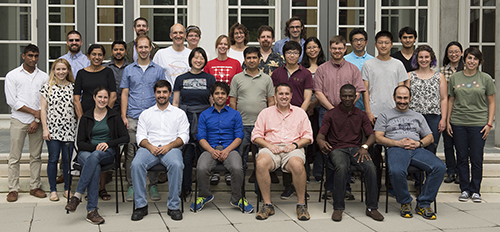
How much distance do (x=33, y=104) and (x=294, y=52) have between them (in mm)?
2992

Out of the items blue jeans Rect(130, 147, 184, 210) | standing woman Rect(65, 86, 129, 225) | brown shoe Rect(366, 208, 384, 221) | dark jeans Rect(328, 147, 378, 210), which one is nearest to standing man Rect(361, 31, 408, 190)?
dark jeans Rect(328, 147, 378, 210)

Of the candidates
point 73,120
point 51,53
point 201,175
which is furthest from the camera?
point 51,53

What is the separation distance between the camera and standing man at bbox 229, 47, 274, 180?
5012mm

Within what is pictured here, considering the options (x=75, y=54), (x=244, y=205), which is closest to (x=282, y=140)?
(x=244, y=205)

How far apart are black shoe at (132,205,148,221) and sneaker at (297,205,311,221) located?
1495 millimetres

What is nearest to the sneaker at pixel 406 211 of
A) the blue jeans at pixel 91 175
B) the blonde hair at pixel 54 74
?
the blue jeans at pixel 91 175

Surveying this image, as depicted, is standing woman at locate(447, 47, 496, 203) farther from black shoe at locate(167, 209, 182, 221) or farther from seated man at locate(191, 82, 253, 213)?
black shoe at locate(167, 209, 182, 221)

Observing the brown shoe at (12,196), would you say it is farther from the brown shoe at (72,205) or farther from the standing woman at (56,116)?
the brown shoe at (72,205)

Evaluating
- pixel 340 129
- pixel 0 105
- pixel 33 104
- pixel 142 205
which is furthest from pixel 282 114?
pixel 0 105

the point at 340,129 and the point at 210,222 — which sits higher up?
the point at 340,129

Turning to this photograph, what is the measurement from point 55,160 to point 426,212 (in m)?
3.94

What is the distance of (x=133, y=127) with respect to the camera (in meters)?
5.12

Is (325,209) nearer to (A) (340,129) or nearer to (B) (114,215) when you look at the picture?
(A) (340,129)

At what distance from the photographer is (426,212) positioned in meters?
4.42
